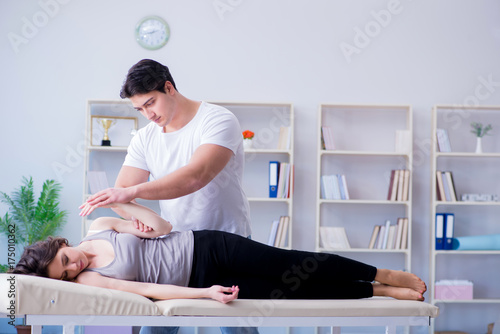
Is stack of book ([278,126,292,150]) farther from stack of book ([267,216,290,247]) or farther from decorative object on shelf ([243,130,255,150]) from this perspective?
stack of book ([267,216,290,247])

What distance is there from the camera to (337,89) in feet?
12.8

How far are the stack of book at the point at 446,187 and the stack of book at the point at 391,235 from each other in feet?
1.09

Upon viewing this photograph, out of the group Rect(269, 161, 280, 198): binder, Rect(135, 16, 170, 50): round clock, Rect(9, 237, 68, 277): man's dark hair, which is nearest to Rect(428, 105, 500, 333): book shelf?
Rect(269, 161, 280, 198): binder

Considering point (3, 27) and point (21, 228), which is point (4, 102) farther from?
point (21, 228)

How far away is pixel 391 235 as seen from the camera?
145 inches

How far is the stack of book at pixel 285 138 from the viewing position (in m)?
3.71

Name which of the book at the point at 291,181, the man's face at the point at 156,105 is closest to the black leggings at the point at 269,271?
the man's face at the point at 156,105

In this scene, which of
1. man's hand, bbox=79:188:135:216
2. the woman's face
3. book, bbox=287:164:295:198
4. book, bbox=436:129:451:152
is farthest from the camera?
book, bbox=436:129:451:152

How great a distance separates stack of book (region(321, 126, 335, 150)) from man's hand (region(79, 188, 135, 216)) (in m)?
2.30

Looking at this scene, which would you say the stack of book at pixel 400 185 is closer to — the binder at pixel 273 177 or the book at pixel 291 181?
the book at pixel 291 181

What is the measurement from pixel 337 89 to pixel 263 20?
76cm

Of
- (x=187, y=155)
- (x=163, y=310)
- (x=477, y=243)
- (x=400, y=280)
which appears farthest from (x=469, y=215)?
(x=163, y=310)

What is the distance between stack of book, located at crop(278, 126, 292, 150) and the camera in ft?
12.2

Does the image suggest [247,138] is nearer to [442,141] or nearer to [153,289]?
[442,141]
